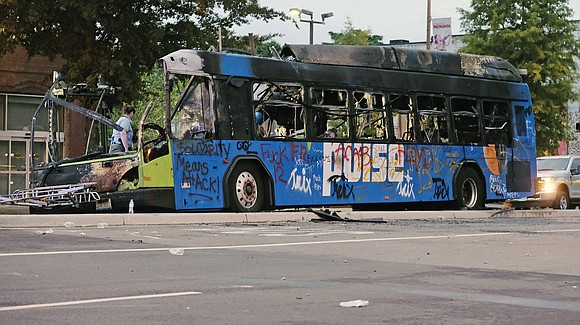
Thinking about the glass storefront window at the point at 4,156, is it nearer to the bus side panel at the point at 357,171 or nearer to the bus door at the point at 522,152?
the bus side panel at the point at 357,171

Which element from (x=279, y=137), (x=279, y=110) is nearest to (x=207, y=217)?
(x=279, y=137)

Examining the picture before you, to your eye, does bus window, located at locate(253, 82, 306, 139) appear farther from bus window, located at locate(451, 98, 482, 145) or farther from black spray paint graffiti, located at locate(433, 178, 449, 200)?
bus window, located at locate(451, 98, 482, 145)

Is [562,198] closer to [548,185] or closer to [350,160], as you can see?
[548,185]

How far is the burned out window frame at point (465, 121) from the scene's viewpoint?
25125mm

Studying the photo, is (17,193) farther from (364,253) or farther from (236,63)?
(364,253)

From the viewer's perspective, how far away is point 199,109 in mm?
20266

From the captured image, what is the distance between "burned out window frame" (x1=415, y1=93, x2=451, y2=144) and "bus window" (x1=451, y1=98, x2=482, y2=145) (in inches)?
9.9

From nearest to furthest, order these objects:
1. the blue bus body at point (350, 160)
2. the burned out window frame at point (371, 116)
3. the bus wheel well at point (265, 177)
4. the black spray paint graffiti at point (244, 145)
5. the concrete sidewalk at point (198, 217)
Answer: the concrete sidewalk at point (198, 217), the blue bus body at point (350, 160), the black spray paint graffiti at point (244, 145), the bus wheel well at point (265, 177), the burned out window frame at point (371, 116)

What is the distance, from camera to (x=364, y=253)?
11.9 m

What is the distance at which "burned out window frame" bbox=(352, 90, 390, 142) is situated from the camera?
2303cm

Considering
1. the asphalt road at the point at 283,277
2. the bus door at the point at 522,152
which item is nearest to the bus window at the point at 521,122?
the bus door at the point at 522,152

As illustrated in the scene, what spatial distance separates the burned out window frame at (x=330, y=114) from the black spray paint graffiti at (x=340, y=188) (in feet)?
2.67

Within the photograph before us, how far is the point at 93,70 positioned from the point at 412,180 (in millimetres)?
9817

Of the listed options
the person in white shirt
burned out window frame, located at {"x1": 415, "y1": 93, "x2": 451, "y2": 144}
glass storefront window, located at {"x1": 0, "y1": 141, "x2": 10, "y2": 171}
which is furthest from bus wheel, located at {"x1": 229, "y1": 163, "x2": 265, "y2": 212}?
glass storefront window, located at {"x1": 0, "y1": 141, "x2": 10, "y2": 171}
